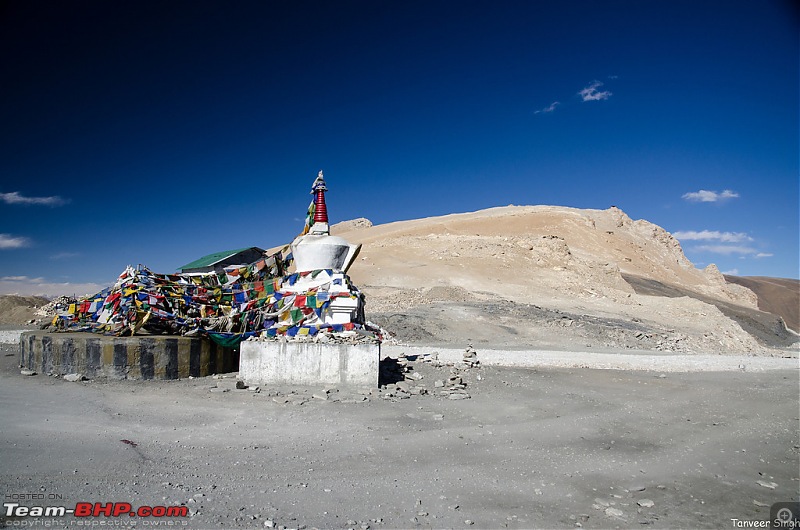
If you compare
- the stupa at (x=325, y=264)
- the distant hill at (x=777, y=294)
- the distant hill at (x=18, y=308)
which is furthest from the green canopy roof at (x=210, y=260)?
the distant hill at (x=777, y=294)

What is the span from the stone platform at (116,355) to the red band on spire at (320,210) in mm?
3338

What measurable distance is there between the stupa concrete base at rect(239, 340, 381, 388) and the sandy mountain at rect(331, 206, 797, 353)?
8.89 m

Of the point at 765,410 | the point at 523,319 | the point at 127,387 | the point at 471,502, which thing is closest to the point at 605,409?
the point at 765,410

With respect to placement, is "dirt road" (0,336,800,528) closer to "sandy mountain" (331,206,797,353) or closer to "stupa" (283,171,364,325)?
"stupa" (283,171,364,325)

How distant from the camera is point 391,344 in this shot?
50.0 feet

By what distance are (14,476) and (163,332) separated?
4.62 metres

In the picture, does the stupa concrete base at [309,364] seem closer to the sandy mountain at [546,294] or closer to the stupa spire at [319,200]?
the stupa spire at [319,200]

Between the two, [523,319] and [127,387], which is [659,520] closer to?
[127,387]

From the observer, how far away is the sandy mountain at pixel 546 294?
18.7m

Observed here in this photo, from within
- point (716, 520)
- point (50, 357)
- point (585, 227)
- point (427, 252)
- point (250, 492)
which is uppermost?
point (585, 227)

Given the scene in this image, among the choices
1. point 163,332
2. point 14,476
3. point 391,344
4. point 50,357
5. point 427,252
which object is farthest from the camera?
point 427,252

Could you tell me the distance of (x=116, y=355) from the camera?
7879 mm

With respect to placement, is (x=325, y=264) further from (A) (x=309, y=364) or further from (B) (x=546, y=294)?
(B) (x=546, y=294)

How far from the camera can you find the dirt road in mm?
4152
